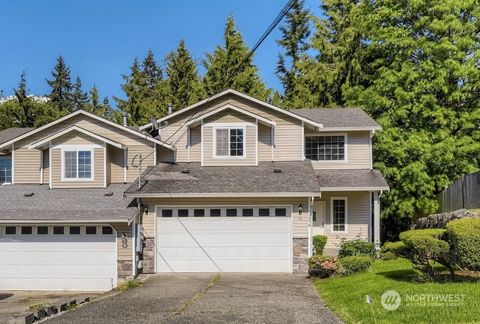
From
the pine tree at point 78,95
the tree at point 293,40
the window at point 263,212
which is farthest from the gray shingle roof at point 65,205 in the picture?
the pine tree at point 78,95

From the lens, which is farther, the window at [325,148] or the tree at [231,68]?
the tree at [231,68]

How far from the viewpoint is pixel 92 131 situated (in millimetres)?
20984

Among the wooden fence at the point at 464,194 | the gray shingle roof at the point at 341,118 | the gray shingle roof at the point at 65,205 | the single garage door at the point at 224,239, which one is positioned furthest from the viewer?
the gray shingle roof at the point at 341,118

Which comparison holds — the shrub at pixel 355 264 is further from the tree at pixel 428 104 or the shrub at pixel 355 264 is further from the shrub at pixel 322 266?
the tree at pixel 428 104

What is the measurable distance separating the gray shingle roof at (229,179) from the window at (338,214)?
9.85ft

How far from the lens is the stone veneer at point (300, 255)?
1766 cm

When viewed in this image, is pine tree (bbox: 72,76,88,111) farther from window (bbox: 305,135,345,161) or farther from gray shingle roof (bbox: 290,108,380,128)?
window (bbox: 305,135,345,161)

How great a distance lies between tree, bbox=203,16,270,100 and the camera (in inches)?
1447

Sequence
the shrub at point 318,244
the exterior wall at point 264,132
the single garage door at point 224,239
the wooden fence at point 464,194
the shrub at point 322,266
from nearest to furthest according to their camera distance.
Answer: the shrub at point 322,266 → the wooden fence at point 464,194 → the single garage door at point 224,239 → the shrub at point 318,244 → the exterior wall at point 264,132

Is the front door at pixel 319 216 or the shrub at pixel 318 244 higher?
the front door at pixel 319 216

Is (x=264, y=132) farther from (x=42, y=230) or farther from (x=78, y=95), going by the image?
(x=78, y=95)

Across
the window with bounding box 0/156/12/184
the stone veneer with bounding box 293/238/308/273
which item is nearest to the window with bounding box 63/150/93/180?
the window with bounding box 0/156/12/184

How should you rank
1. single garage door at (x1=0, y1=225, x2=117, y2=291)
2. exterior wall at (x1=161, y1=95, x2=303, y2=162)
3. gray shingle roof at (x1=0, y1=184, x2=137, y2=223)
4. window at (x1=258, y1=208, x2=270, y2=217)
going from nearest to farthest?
gray shingle roof at (x1=0, y1=184, x2=137, y2=223) < single garage door at (x1=0, y1=225, x2=117, y2=291) < window at (x1=258, y1=208, x2=270, y2=217) < exterior wall at (x1=161, y1=95, x2=303, y2=162)

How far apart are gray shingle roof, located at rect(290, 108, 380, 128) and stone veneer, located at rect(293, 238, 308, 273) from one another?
6.50 meters
